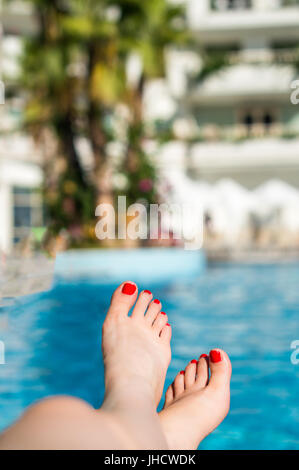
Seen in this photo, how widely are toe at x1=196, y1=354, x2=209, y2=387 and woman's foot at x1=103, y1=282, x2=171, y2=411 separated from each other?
0.17m

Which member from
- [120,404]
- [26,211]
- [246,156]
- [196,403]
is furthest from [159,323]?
[246,156]

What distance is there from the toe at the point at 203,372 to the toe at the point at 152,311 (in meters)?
0.29

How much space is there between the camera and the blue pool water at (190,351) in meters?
3.12

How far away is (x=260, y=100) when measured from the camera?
26.3 metres

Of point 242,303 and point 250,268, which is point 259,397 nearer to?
point 242,303

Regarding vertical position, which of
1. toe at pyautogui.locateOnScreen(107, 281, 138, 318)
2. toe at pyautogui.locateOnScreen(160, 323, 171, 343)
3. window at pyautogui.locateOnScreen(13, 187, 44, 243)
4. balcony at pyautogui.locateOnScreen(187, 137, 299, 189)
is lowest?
toe at pyautogui.locateOnScreen(160, 323, 171, 343)

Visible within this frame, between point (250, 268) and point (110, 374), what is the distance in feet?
40.2

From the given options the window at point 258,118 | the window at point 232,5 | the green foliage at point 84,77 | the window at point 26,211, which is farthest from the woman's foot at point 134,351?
the window at point 232,5

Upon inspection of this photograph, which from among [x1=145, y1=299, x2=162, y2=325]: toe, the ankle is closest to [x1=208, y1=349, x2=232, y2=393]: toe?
[x1=145, y1=299, x2=162, y2=325]: toe

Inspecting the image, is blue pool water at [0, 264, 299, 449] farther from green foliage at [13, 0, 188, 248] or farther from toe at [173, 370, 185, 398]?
green foliage at [13, 0, 188, 248]

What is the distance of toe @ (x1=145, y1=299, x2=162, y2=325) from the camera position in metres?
3.03

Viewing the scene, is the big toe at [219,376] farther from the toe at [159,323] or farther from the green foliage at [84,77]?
the green foliage at [84,77]
